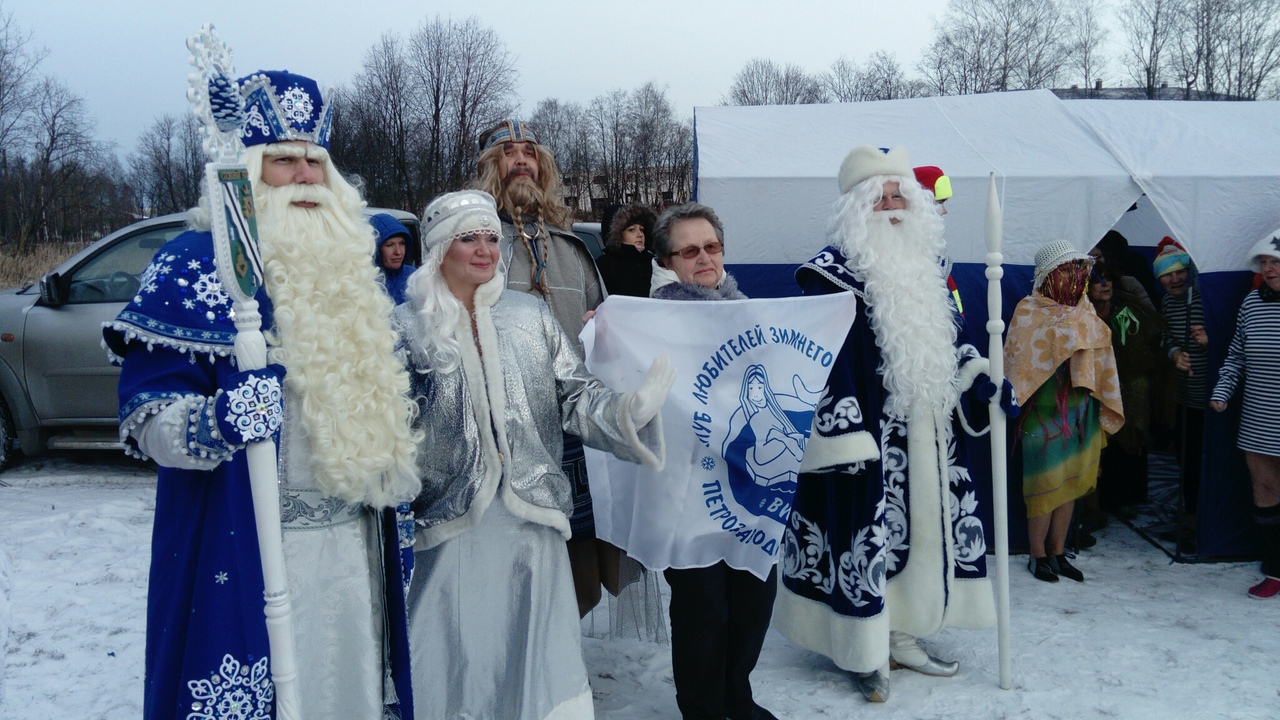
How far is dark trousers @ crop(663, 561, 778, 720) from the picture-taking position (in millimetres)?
2980

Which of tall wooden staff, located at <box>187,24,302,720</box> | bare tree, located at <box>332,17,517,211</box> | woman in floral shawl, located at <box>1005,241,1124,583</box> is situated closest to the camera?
tall wooden staff, located at <box>187,24,302,720</box>


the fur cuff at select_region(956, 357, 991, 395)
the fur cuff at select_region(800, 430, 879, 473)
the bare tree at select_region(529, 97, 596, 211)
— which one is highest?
the bare tree at select_region(529, 97, 596, 211)

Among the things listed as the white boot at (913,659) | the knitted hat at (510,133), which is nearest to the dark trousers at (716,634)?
the white boot at (913,659)

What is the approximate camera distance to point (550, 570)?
8.47 ft

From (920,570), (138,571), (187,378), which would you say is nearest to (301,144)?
(187,378)

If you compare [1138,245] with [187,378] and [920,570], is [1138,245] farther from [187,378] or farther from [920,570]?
[187,378]

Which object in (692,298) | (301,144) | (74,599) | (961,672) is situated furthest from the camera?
(74,599)

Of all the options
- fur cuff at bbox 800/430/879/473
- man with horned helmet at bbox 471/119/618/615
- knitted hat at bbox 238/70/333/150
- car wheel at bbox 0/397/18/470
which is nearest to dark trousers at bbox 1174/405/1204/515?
fur cuff at bbox 800/430/879/473

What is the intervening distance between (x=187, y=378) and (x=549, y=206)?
6.01 feet

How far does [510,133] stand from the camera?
136 inches

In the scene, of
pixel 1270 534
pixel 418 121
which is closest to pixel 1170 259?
pixel 1270 534

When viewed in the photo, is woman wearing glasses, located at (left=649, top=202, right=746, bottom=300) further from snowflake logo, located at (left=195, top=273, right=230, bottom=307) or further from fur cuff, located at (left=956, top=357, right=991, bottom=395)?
snowflake logo, located at (left=195, top=273, right=230, bottom=307)

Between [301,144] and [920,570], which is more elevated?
[301,144]

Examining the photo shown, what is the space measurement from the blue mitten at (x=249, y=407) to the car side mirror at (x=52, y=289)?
5165 millimetres
